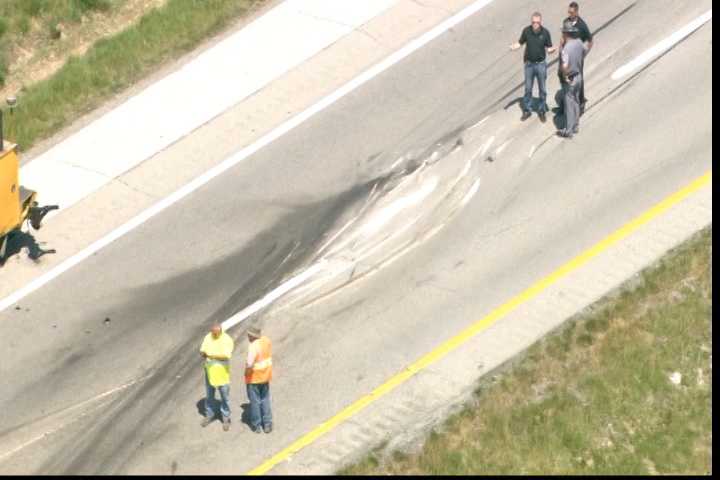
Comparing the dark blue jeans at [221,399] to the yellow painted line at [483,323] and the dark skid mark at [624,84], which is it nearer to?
the yellow painted line at [483,323]

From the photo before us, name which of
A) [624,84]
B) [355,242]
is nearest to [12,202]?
[355,242]

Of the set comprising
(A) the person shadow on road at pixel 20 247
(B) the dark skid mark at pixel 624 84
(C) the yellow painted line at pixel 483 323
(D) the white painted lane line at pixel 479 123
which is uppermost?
(A) the person shadow on road at pixel 20 247

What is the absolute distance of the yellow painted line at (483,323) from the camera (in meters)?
24.8

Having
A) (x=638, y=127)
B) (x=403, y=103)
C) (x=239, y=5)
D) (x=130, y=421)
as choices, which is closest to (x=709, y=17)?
(x=638, y=127)

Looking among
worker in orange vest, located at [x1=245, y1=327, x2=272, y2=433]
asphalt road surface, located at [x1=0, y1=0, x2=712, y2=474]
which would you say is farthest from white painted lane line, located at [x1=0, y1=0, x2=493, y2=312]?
worker in orange vest, located at [x1=245, y1=327, x2=272, y2=433]

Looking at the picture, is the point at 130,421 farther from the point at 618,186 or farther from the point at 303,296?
the point at 618,186

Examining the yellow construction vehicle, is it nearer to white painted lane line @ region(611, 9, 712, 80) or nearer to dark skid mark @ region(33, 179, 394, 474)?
dark skid mark @ region(33, 179, 394, 474)

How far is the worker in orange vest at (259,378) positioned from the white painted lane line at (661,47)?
8.81 m

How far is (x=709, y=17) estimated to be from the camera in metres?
31.4

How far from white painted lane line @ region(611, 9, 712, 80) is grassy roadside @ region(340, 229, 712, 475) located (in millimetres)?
5020

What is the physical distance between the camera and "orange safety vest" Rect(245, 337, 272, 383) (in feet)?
78.9

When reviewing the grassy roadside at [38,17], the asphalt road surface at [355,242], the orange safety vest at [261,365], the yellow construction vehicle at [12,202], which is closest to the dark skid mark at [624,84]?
the asphalt road surface at [355,242]

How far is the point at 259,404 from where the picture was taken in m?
24.6

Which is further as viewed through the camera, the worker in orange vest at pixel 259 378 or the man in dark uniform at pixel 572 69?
the man in dark uniform at pixel 572 69
